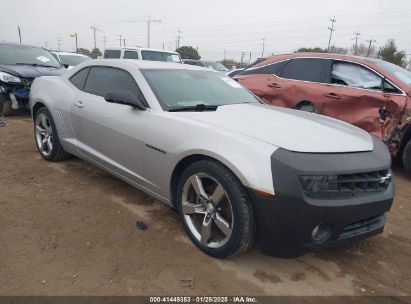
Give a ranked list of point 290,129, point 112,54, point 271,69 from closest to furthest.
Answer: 1. point 290,129
2. point 271,69
3. point 112,54

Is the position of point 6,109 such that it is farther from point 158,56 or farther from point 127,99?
point 158,56

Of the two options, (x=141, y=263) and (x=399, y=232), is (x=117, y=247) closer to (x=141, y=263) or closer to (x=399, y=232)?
(x=141, y=263)

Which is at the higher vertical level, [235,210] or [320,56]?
[320,56]

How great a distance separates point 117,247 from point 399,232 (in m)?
2.65

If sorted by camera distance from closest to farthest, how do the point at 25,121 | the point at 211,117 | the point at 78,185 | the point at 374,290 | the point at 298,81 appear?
the point at 374,290 < the point at 211,117 < the point at 78,185 < the point at 298,81 < the point at 25,121

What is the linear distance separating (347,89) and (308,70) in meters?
0.84

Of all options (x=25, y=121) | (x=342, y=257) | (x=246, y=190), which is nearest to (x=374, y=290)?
(x=342, y=257)

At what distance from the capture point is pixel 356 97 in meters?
5.52

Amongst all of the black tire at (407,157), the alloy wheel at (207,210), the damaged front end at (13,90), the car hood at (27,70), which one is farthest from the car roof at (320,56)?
the damaged front end at (13,90)

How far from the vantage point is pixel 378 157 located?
9.45 ft

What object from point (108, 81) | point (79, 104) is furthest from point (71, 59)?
point (108, 81)

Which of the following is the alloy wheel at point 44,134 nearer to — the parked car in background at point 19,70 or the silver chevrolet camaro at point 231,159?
the silver chevrolet camaro at point 231,159

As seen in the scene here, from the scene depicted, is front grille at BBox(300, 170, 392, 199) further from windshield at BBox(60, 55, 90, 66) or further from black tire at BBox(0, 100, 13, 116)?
windshield at BBox(60, 55, 90, 66)

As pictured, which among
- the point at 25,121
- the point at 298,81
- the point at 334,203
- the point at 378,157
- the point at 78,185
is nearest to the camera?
the point at 334,203
